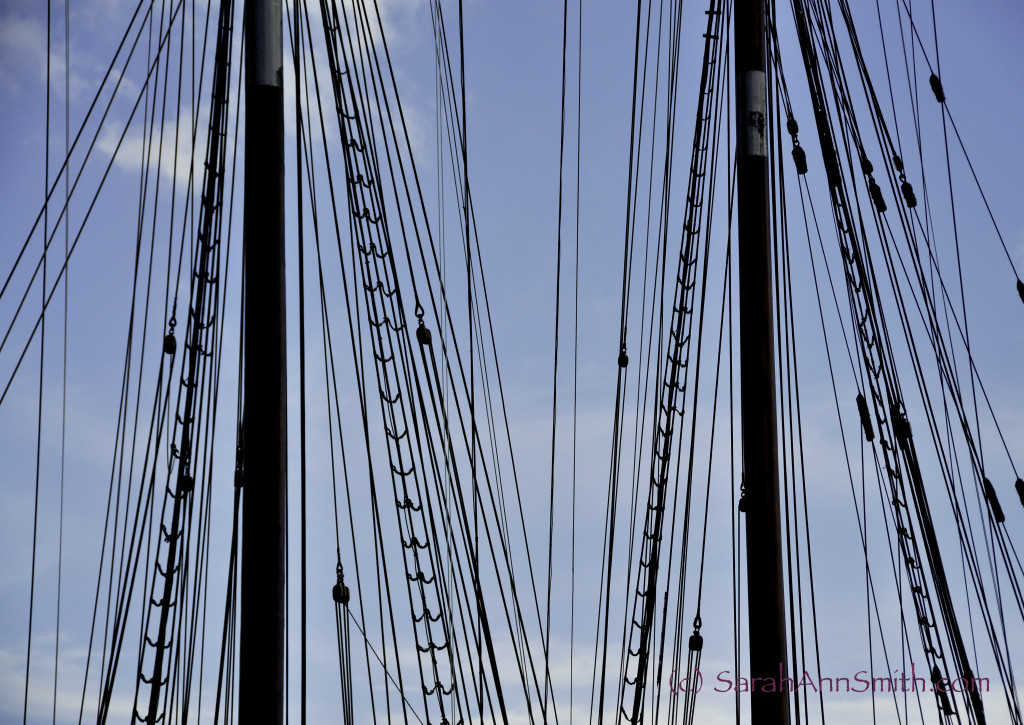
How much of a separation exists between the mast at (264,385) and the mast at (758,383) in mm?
3692

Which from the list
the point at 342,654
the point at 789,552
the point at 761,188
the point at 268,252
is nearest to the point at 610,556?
the point at 789,552

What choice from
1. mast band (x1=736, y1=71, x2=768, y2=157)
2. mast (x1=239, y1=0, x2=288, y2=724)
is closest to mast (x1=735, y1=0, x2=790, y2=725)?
mast band (x1=736, y1=71, x2=768, y2=157)

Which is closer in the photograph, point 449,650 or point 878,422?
point 449,650

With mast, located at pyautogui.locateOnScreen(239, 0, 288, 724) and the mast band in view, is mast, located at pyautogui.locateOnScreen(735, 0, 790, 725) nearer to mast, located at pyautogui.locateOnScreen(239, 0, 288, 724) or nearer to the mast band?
the mast band

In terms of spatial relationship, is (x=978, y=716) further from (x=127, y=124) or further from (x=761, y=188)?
(x=127, y=124)

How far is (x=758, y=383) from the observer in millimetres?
9000

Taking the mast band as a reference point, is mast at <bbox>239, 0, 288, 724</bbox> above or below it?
below

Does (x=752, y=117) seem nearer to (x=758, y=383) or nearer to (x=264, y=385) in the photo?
(x=758, y=383)

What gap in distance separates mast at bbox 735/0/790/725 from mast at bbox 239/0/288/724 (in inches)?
145

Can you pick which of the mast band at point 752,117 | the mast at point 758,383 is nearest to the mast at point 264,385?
the mast at point 758,383

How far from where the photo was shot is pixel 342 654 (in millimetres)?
8438

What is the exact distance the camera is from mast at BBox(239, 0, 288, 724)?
20.4 ft

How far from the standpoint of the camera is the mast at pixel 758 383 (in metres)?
8.23

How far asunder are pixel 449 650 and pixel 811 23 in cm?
696
